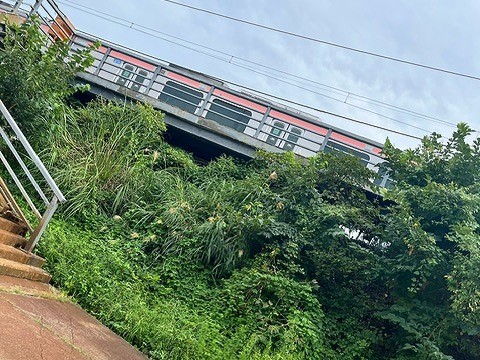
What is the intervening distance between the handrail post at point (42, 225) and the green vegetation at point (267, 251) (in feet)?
1.02

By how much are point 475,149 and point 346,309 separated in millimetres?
3506

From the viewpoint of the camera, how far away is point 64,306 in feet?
12.3

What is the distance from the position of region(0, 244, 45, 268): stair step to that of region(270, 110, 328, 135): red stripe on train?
738 cm

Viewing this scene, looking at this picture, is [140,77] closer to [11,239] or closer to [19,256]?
[11,239]

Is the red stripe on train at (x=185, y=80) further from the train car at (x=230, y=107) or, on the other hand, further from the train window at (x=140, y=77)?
the train window at (x=140, y=77)

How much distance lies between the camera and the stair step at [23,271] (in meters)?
3.62

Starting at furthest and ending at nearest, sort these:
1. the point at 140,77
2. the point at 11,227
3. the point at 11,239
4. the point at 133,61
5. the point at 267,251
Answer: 1. the point at 140,77
2. the point at 133,61
3. the point at 267,251
4. the point at 11,227
5. the point at 11,239

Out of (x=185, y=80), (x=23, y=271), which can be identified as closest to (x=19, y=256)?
(x=23, y=271)

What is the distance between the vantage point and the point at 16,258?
401 centimetres

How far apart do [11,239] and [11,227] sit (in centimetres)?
32

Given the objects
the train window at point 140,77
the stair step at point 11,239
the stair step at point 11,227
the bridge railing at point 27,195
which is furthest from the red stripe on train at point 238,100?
the stair step at point 11,239

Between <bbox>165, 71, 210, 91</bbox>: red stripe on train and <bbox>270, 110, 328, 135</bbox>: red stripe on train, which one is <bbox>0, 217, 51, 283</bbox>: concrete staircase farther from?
<bbox>165, 71, 210, 91</bbox>: red stripe on train

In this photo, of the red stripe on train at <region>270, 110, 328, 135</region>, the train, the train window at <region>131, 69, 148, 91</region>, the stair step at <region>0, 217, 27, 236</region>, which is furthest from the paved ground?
the red stripe on train at <region>270, 110, 328, 135</region>

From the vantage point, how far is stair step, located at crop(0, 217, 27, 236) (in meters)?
4.37
